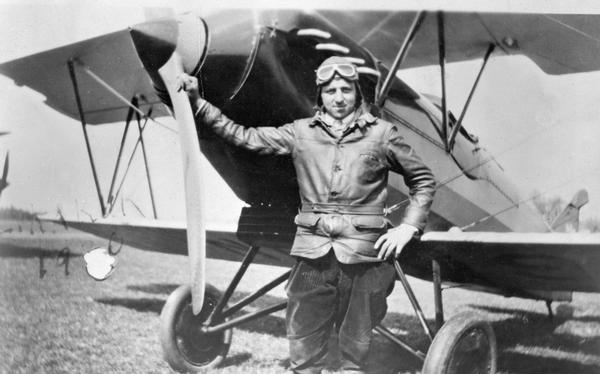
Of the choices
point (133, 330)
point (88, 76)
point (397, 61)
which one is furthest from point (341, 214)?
point (88, 76)

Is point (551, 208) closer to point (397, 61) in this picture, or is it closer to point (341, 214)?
point (397, 61)

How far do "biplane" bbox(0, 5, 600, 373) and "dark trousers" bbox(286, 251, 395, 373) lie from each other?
0.96 feet

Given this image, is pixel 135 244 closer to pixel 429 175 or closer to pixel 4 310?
pixel 4 310

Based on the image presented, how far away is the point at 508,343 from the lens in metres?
4.81

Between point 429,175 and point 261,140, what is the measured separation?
0.80m

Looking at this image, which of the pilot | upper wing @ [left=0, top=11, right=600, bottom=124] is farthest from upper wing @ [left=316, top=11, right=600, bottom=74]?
the pilot

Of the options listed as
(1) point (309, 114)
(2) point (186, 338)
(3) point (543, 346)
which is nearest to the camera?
(1) point (309, 114)

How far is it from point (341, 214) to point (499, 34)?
7.95 feet

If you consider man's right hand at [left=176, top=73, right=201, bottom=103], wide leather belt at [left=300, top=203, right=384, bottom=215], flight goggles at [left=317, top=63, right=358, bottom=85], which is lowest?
wide leather belt at [left=300, top=203, right=384, bottom=215]

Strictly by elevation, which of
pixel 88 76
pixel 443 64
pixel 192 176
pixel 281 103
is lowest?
pixel 192 176

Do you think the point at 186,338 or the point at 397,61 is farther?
the point at 186,338

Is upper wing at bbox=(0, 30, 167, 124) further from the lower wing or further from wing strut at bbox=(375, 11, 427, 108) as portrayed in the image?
wing strut at bbox=(375, 11, 427, 108)

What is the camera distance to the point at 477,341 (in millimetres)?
2717

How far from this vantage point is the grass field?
3355 millimetres
